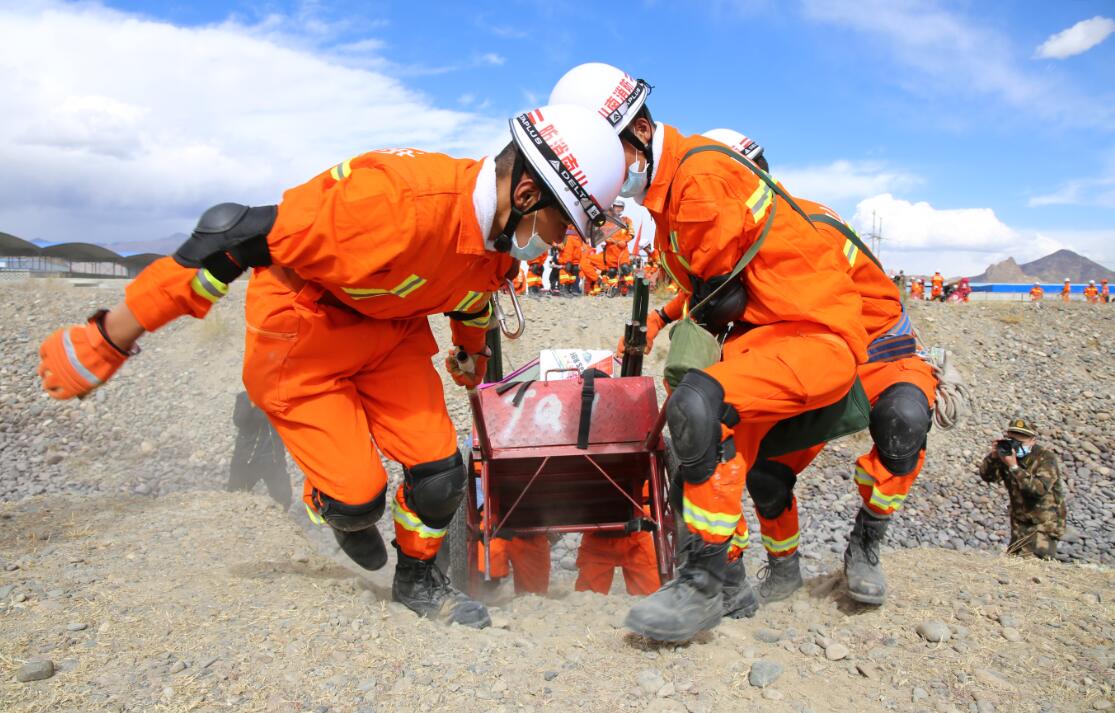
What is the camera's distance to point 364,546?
3855 millimetres

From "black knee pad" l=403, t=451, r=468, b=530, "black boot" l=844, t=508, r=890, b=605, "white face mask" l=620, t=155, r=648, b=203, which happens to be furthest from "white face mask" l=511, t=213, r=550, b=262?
"black boot" l=844, t=508, r=890, b=605

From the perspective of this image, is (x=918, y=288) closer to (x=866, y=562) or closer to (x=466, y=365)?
(x=866, y=562)

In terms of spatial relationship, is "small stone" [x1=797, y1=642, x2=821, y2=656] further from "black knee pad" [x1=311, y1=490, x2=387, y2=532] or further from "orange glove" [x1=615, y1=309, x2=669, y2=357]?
"orange glove" [x1=615, y1=309, x2=669, y2=357]

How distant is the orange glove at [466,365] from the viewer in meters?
4.22

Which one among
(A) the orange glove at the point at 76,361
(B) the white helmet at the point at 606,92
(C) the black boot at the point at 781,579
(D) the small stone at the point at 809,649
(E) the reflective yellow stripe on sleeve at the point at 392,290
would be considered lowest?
(C) the black boot at the point at 781,579

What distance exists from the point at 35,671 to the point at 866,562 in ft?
10.6

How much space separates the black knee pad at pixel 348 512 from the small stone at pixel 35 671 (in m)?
1.22

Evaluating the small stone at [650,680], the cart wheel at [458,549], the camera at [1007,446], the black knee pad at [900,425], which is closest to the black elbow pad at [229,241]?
the small stone at [650,680]

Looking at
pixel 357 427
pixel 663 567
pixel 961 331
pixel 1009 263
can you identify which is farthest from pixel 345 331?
pixel 1009 263

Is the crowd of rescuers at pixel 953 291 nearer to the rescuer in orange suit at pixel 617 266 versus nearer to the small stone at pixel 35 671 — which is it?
the rescuer in orange suit at pixel 617 266

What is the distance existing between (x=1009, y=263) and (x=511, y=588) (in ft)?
314

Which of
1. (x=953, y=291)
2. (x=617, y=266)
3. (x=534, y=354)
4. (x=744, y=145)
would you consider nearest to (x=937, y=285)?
(x=953, y=291)

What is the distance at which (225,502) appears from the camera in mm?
5812

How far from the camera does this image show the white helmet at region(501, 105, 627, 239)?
3.04 m
